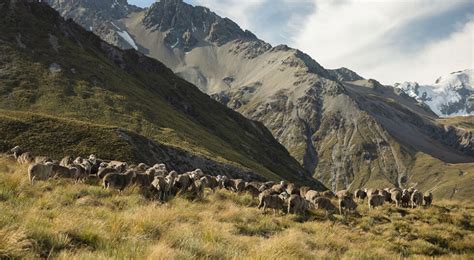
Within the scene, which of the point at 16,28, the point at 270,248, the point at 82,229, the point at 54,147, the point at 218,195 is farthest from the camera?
the point at 16,28

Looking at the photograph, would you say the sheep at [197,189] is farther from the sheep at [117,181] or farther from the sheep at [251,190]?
the sheep at [251,190]

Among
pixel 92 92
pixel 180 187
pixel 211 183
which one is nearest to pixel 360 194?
pixel 211 183

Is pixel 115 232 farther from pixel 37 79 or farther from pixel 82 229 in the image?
pixel 37 79

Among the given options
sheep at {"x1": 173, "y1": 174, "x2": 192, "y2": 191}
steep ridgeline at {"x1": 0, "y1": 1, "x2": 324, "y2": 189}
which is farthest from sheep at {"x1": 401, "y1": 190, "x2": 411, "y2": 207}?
steep ridgeline at {"x1": 0, "y1": 1, "x2": 324, "y2": 189}

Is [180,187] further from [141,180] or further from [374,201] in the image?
[374,201]

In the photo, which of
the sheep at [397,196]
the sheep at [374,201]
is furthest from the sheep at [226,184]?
the sheep at [397,196]

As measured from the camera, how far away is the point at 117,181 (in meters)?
19.6

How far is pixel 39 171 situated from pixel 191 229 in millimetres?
9676

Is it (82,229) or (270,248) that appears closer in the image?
(82,229)

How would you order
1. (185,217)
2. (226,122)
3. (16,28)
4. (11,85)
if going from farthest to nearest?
(226,122) < (16,28) < (11,85) < (185,217)

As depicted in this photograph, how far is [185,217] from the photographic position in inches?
579

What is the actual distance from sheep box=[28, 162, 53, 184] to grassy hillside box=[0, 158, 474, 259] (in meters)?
0.52

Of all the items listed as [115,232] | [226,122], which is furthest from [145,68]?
[115,232]

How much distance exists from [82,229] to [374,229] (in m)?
13.7
